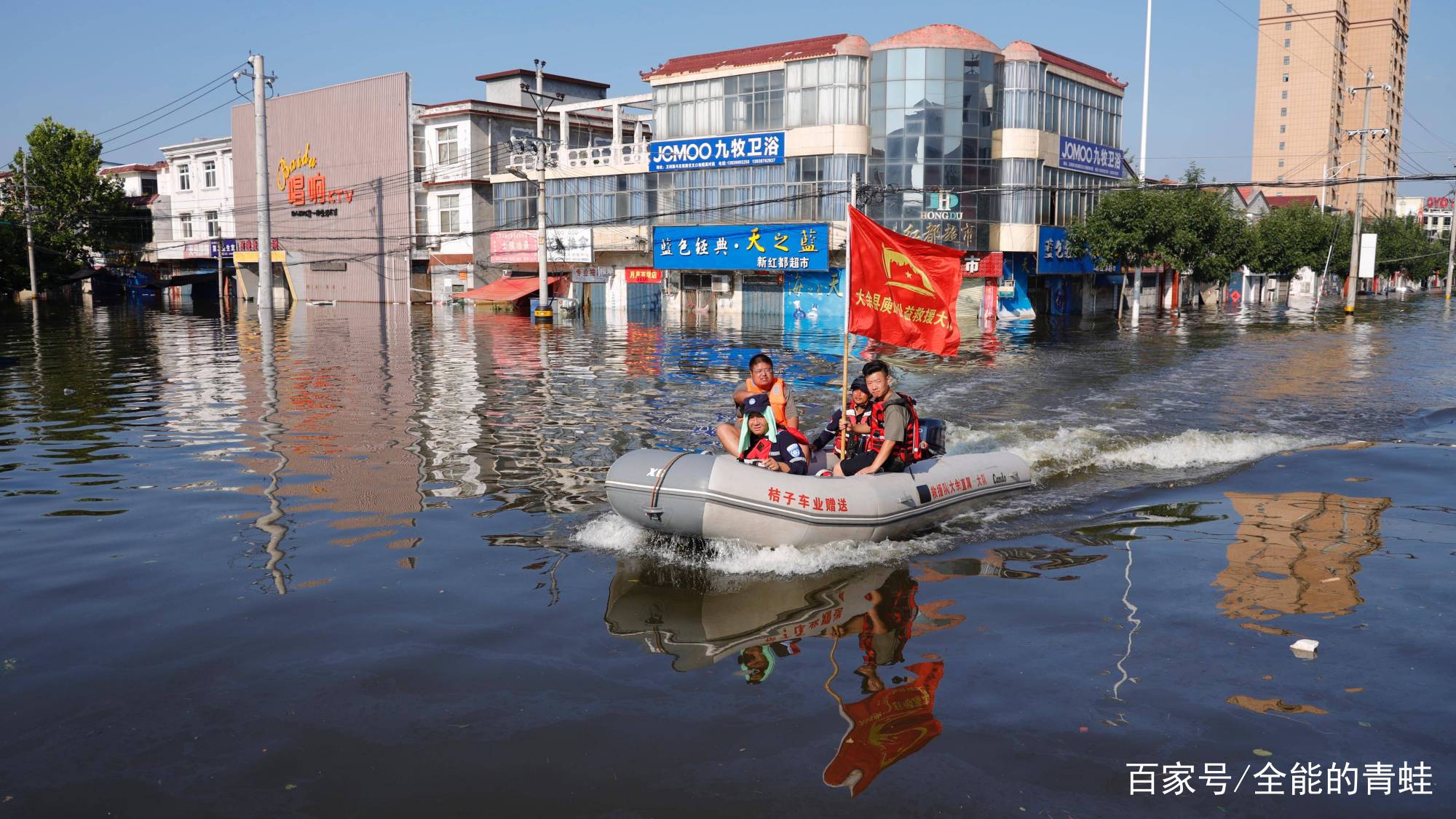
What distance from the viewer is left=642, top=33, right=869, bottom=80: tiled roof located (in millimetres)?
43844

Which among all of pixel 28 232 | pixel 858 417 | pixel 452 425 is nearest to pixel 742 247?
pixel 452 425

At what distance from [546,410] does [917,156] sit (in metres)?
29.7

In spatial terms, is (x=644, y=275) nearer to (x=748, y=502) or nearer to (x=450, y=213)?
(x=450, y=213)

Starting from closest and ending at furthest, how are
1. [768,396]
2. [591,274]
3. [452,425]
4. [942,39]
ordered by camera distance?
[768,396] → [452,425] → [942,39] → [591,274]

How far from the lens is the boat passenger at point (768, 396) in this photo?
10.6m

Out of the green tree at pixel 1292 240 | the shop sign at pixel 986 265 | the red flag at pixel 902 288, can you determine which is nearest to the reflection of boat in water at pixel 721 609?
the red flag at pixel 902 288

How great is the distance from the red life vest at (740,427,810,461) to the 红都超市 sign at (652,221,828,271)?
3540 centimetres

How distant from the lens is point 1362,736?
605 cm

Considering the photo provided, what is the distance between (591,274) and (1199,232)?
29.4m

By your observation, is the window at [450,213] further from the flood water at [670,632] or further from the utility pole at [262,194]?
the flood water at [670,632]

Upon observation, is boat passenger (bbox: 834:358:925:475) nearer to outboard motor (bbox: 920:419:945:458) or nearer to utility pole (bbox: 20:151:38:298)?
outboard motor (bbox: 920:419:945:458)

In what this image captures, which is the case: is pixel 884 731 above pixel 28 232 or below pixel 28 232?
below

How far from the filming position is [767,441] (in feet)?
34.1

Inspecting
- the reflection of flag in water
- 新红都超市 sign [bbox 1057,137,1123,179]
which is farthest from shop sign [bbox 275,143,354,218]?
the reflection of flag in water
